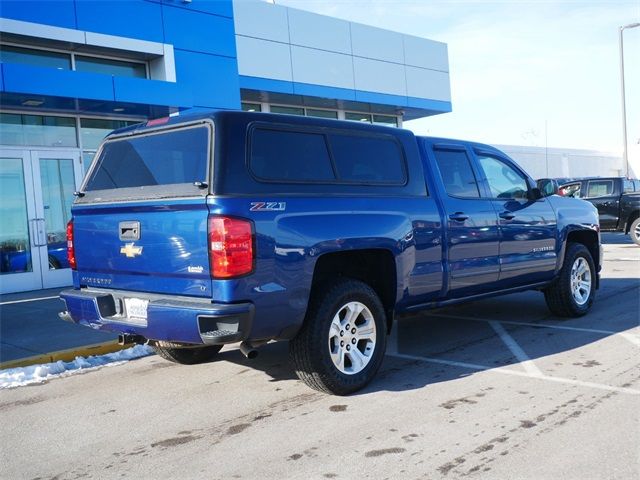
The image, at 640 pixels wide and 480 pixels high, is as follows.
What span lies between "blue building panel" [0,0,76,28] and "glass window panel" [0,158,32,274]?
2.59 meters

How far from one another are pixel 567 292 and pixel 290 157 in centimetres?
418

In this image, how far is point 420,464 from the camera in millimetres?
3557

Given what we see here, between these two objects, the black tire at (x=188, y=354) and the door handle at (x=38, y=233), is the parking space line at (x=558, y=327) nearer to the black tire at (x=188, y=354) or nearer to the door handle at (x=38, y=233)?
the black tire at (x=188, y=354)

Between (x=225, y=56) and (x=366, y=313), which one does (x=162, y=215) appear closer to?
(x=366, y=313)

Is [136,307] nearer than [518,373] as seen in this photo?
Yes

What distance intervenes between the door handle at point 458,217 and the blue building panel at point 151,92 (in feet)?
25.0

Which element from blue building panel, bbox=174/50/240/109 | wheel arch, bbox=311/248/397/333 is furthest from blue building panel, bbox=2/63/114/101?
wheel arch, bbox=311/248/397/333

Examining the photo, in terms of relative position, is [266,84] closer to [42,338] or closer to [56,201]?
[56,201]

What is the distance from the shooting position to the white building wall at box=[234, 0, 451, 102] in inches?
572

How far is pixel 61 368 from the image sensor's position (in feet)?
20.3

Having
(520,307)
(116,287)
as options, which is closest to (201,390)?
(116,287)

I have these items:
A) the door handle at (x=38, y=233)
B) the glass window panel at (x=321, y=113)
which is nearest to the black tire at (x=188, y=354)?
the door handle at (x=38, y=233)

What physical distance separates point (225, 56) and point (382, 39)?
556 centimetres

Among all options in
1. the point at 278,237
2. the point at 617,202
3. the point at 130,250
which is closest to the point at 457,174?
the point at 278,237
